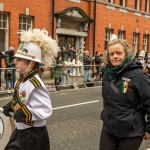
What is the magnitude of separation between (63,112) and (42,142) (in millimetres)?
5682

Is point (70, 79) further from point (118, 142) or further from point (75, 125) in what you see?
point (118, 142)

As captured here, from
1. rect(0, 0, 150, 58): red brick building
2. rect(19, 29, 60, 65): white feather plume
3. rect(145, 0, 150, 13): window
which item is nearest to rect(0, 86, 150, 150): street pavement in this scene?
rect(19, 29, 60, 65): white feather plume

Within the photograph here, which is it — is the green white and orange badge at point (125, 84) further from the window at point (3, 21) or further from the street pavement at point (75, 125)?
the window at point (3, 21)

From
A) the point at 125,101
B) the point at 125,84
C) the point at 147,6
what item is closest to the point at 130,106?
the point at 125,101

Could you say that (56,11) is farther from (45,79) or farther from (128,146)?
(128,146)

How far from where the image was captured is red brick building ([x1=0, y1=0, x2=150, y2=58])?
56.4ft

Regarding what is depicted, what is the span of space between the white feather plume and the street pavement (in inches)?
102

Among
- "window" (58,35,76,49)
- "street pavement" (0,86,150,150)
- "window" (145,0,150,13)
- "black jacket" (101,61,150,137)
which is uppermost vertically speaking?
"window" (145,0,150,13)

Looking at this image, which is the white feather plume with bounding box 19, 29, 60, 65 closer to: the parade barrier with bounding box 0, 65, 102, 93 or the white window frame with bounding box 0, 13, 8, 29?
the parade barrier with bounding box 0, 65, 102, 93

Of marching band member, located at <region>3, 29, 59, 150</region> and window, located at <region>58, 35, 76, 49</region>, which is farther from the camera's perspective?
window, located at <region>58, 35, 76, 49</region>

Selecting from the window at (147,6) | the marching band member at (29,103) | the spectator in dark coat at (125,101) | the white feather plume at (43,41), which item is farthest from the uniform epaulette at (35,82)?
the window at (147,6)

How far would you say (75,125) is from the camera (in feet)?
24.6

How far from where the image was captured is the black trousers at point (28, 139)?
3.27 m

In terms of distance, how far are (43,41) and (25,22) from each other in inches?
596
